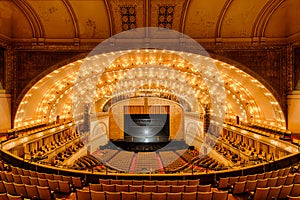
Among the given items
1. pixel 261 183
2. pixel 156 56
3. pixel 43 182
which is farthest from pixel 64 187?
pixel 156 56

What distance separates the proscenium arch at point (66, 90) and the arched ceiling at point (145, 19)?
214 centimetres

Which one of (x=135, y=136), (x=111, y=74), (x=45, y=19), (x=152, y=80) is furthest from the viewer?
(x=135, y=136)

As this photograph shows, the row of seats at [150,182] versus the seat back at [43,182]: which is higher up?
the seat back at [43,182]

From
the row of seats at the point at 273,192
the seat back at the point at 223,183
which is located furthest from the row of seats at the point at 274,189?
the seat back at the point at 223,183

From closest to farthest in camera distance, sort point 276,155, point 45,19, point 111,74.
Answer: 1. point 276,155
2. point 45,19
3. point 111,74

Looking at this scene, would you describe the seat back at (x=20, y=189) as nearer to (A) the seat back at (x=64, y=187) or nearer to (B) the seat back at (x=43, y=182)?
(B) the seat back at (x=43, y=182)

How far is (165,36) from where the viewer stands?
16.9 m

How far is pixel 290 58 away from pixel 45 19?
16134mm

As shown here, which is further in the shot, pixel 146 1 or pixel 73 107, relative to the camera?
pixel 73 107

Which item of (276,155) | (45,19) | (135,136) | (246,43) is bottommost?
(135,136)

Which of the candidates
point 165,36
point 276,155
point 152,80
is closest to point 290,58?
point 276,155

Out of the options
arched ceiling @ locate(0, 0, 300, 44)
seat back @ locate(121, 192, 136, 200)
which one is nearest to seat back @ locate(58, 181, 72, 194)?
seat back @ locate(121, 192, 136, 200)

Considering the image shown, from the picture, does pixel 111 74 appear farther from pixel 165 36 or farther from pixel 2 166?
pixel 2 166

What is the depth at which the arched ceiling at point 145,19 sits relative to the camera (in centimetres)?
1541
